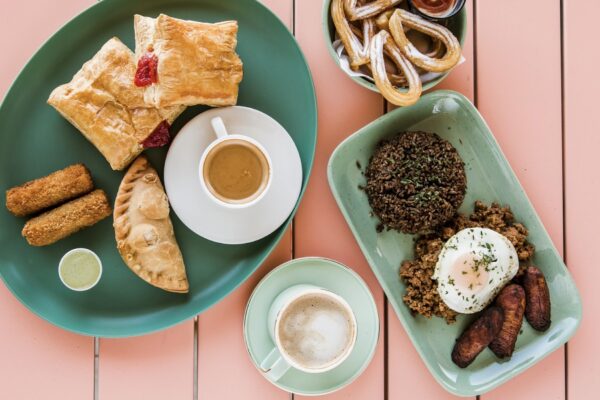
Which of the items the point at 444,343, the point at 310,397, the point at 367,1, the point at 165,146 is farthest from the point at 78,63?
the point at 444,343

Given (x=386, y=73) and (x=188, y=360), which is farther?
(x=188, y=360)

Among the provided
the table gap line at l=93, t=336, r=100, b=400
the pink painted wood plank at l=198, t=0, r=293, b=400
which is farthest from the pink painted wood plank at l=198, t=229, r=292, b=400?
the table gap line at l=93, t=336, r=100, b=400

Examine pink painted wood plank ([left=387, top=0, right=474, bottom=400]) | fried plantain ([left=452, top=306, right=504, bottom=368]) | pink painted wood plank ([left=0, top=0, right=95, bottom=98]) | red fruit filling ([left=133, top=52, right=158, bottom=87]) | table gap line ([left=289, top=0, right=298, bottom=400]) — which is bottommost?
pink painted wood plank ([left=387, top=0, right=474, bottom=400])

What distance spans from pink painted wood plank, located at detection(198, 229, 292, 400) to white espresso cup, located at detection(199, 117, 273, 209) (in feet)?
0.78

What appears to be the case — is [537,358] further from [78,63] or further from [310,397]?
[78,63]

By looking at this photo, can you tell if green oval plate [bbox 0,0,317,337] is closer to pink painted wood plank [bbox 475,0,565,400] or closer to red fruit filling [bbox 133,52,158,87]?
red fruit filling [bbox 133,52,158,87]

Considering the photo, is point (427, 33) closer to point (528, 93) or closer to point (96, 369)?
point (528, 93)

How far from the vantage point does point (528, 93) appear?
1.90 m

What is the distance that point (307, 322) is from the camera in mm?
1728

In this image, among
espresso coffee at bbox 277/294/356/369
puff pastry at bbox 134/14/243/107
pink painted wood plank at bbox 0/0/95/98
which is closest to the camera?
puff pastry at bbox 134/14/243/107

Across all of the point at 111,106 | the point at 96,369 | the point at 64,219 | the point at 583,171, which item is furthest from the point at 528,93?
the point at 96,369

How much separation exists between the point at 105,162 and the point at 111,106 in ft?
0.60

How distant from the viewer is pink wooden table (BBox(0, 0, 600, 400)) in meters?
1.86

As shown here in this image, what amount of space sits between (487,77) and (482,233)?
1.62 feet
